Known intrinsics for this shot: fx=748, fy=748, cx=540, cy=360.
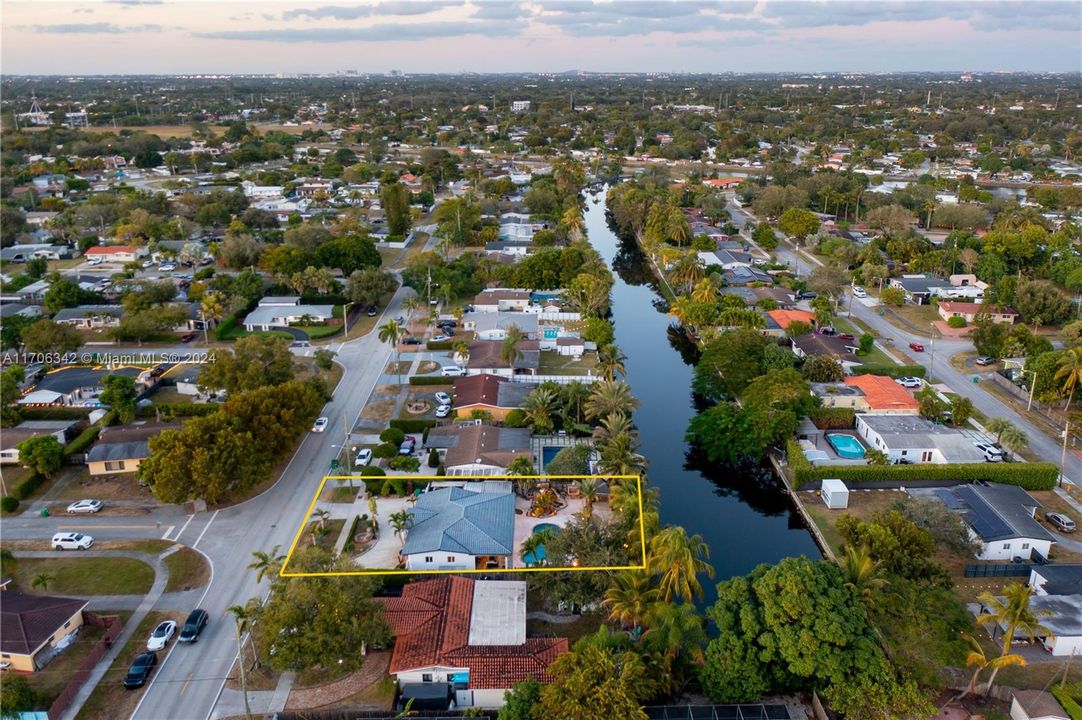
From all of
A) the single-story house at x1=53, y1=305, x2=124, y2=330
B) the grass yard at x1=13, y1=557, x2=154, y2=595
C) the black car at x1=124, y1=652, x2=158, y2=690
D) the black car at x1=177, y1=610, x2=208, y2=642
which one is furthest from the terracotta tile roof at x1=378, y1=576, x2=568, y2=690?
the single-story house at x1=53, y1=305, x2=124, y2=330

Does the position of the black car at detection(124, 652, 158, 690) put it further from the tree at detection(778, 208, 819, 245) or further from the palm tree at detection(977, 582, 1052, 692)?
the tree at detection(778, 208, 819, 245)

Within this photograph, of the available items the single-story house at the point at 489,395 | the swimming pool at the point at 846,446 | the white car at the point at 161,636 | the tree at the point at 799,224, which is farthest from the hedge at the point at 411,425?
the tree at the point at 799,224

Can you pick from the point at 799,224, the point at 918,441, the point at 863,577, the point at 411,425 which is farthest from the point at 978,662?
the point at 799,224

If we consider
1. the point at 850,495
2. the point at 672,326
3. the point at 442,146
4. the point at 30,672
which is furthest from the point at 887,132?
the point at 30,672

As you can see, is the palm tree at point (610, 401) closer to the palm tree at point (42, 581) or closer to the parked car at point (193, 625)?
the parked car at point (193, 625)

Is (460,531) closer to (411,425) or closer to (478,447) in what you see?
(478,447)

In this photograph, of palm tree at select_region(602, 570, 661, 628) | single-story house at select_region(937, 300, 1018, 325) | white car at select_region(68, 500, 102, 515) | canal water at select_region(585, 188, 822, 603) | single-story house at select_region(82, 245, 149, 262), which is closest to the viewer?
palm tree at select_region(602, 570, 661, 628)
